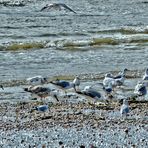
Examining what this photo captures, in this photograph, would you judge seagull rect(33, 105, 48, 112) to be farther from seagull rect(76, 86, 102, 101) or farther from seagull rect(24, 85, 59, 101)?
seagull rect(24, 85, 59, 101)

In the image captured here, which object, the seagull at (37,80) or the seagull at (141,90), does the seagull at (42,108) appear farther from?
the seagull at (37,80)

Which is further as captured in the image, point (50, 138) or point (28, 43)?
point (28, 43)

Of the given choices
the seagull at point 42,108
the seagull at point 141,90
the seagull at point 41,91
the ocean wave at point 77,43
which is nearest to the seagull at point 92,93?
the seagull at point 41,91

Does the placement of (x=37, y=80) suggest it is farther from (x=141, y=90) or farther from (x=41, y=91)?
(x=141, y=90)

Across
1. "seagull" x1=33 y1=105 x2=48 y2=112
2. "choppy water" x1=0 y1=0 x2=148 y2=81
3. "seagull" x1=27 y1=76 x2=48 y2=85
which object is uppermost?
"seagull" x1=33 y1=105 x2=48 y2=112

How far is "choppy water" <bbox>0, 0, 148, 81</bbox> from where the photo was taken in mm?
18969

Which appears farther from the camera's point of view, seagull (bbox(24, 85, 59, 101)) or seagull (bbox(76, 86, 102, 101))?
seagull (bbox(24, 85, 59, 101))

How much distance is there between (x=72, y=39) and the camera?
25.8 m

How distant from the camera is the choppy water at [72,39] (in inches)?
747

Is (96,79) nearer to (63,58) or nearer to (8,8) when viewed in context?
(63,58)

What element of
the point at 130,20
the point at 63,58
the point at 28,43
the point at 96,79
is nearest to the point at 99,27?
the point at 130,20

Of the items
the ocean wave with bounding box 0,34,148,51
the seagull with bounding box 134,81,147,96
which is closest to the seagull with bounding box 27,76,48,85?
the seagull with bounding box 134,81,147,96

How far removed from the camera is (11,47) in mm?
23109

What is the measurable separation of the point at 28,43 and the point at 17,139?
14420mm
